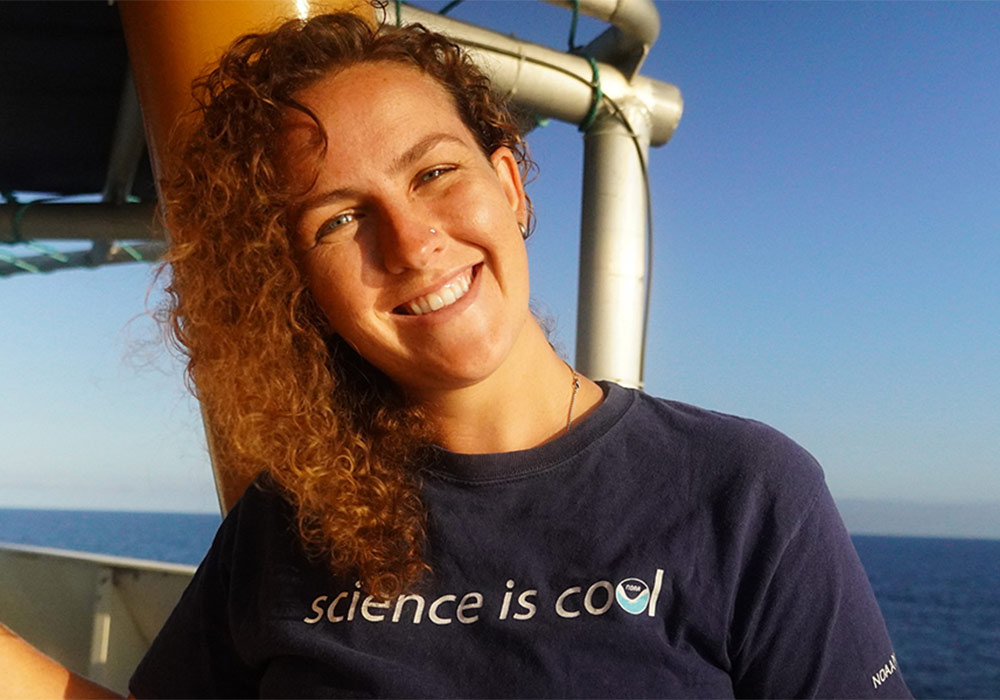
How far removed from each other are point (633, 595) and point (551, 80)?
52.8 inches

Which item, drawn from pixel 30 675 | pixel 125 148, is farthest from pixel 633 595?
pixel 125 148

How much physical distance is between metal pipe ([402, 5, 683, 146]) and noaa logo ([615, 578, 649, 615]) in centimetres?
114

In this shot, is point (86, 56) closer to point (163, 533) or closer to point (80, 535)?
point (80, 535)

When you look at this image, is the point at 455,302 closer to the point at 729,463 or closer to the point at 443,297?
the point at 443,297

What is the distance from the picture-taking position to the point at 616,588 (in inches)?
34.5

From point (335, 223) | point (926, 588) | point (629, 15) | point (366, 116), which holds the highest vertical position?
point (629, 15)

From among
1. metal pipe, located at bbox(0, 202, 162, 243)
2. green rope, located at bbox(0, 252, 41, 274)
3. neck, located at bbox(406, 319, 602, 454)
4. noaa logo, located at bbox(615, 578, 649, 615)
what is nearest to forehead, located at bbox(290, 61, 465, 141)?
neck, located at bbox(406, 319, 602, 454)

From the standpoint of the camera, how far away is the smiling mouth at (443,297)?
899 millimetres

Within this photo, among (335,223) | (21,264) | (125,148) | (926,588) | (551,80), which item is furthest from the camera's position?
(926,588)

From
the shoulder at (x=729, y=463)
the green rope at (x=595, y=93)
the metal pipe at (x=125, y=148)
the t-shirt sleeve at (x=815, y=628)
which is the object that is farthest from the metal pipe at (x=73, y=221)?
the t-shirt sleeve at (x=815, y=628)

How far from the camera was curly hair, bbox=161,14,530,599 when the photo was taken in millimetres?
986

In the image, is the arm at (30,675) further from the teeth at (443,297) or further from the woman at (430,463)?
the teeth at (443,297)

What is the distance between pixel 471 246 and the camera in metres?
0.92

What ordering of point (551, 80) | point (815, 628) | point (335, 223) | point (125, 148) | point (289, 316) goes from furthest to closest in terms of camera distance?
1. point (125, 148)
2. point (551, 80)
3. point (289, 316)
4. point (335, 223)
5. point (815, 628)
